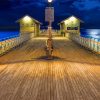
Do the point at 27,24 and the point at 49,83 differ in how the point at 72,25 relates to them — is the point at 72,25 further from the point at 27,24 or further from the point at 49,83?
the point at 49,83

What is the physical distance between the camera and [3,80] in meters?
12.1

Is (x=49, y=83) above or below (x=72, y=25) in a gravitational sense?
below

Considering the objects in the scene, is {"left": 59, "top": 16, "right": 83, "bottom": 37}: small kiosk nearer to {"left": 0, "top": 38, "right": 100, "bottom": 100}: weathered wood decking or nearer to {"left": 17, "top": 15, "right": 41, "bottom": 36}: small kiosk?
{"left": 17, "top": 15, "right": 41, "bottom": 36}: small kiosk

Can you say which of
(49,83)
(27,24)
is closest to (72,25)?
(27,24)

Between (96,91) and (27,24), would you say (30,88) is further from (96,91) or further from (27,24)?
(27,24)

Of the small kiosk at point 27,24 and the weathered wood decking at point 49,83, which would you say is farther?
the small kiosk at point 27,24

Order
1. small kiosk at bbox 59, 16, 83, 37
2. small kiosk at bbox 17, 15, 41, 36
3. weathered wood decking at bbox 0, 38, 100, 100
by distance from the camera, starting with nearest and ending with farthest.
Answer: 1. weathered wood decking at bbox 0, 38, 100, 100
2. small kiosk at bbox 59, 16, 83, 37
3. small kiosk at bbox 17, 15, 41, 36

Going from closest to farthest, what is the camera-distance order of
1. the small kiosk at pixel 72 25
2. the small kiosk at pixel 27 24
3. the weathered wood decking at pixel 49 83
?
1. the weathered wood decking at pixel 49 83
2. the small kiosk at pixel 72 25
3. the small kiosk at pixel 27 24

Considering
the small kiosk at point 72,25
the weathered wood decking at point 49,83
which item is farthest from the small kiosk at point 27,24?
the weathered wood decking at point 49,83

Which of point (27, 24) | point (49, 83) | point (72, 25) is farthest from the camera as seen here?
point (27, 24)

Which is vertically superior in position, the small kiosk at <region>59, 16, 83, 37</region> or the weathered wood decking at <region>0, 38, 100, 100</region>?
the small kiosk at <region>59, 16, 83, 37</region>

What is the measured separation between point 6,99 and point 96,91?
334cm

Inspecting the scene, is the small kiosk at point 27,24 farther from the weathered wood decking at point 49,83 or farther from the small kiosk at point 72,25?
the weathered wood decking at point 49,83

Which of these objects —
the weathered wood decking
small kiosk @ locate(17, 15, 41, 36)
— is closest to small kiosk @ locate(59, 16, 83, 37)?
small kiosk @ locate(17, 15, 41, 36)
